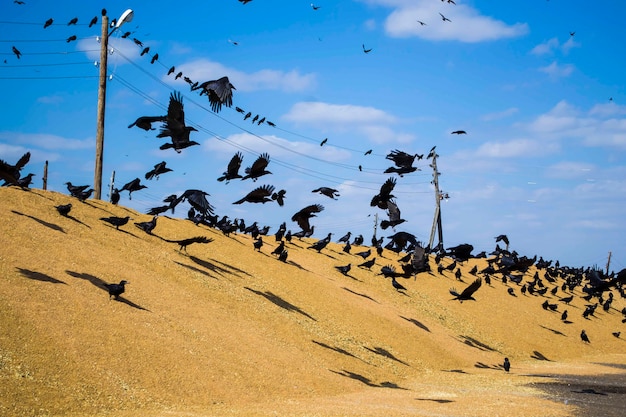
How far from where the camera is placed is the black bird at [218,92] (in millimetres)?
17016

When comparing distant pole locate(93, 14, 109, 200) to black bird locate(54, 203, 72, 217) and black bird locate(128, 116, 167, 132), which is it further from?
black bird locate(128, 116, 167, 132)

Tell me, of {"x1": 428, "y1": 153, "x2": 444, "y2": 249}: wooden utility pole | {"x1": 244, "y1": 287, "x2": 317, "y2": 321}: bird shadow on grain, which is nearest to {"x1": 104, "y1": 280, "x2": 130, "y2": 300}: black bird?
{"x1": 244, "y1": 287, "x2": 317, "y2": 321}: bird shadow on grain

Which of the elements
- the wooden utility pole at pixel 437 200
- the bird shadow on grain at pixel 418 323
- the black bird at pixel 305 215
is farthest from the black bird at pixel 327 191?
the wooden utility pole at pixel 437 200

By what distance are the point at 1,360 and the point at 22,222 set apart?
32.4ft

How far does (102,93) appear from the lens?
3300 cm

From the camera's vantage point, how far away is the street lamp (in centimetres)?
3120

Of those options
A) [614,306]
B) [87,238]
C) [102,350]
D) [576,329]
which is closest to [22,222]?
[87,238]

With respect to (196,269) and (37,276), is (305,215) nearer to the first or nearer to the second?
(196,269)

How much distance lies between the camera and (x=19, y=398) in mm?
13039

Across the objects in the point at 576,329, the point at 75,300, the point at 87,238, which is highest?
the point at 87,238

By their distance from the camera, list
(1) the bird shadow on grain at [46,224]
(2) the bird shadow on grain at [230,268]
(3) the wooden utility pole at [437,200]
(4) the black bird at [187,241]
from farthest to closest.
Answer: (3) the wooden utility pole at [437,200] < (2) the bird shadow on grain at [230,268] < (4) the black bird at [187,241] < (1) the bird shadow on grain at [46,224]

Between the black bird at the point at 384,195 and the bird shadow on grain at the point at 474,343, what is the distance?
1203 cm

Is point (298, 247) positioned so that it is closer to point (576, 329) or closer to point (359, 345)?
point (359, 345)

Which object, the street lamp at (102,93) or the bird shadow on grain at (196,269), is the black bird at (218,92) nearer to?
the bird shadow on grain at (196,269)
